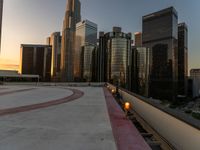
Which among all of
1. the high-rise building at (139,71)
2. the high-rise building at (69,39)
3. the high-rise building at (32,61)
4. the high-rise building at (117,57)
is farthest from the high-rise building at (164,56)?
the high-rise building at (32,61)

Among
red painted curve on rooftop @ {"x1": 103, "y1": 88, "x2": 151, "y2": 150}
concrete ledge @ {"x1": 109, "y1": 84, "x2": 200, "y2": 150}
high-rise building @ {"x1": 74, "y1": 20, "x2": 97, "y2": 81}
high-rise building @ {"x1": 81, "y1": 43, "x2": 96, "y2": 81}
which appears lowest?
red painted curve on rooftop @ {"x1": 103, "y1": 88, "x2": 151, "y2": 150}

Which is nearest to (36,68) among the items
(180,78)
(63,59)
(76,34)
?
(63,59)

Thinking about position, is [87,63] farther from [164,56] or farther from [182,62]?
[182,62]

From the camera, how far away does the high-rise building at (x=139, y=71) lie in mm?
106938

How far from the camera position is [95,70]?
98.6 m

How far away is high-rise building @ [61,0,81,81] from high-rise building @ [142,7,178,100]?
51.5 metres

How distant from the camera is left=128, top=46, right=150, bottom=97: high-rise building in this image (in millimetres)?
106938

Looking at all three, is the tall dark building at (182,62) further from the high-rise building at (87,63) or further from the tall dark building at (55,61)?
the tall dark building at (55,61)

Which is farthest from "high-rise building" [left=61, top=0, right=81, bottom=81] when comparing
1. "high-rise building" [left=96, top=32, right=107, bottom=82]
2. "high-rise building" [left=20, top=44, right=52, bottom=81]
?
"high-rise building" [left=96, top=32, right=107, bottom=82]

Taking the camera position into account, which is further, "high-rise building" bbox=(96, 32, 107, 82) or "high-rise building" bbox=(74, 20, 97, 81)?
"high-rise building" bbox=(74, 20, 97, 81)

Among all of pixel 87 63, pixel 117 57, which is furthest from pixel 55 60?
pixel 117 57

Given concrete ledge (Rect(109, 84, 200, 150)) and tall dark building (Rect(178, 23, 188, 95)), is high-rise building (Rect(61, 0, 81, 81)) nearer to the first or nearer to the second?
tall dark building (Rect(178, 23, 188, 95))

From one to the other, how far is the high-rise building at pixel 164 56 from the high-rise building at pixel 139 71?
3.18m

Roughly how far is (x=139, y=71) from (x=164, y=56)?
1892 cm
